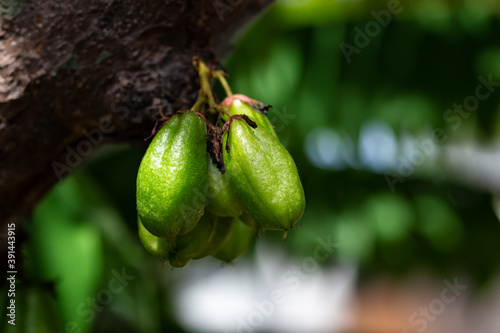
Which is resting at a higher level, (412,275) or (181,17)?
(181,17)

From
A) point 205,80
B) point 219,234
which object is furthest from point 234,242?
point 205,80

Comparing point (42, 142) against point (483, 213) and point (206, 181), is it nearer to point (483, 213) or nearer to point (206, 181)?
point (206, 181)

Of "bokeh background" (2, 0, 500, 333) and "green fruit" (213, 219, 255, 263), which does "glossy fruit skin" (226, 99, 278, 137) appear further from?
"bokeh background" (2, 0, 500, 333)

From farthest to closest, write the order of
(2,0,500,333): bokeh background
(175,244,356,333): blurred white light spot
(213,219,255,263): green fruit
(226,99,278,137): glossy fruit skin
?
(175,244,356,333): blurred white light spot < (2,0,500,333): bokeh background < (213,219,255,263): green fruit < (226,99,278,137): glossy fruit skin

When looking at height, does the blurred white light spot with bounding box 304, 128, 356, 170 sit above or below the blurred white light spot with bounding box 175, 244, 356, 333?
above

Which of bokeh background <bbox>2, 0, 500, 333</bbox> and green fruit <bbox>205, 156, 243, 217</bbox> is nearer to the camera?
green fruit <bbox>205, 156, 243, 217</bbox>

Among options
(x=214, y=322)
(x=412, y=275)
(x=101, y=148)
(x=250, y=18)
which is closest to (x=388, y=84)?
(x=412, y=275)

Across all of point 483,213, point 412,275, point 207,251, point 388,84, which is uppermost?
point 207,251

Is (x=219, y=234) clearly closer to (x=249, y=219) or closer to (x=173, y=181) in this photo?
(x=249, y=219)

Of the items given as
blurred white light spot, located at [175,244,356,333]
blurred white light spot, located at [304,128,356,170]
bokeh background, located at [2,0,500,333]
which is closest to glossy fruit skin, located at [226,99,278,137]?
bokeh background, located at [2,0,500,333]
